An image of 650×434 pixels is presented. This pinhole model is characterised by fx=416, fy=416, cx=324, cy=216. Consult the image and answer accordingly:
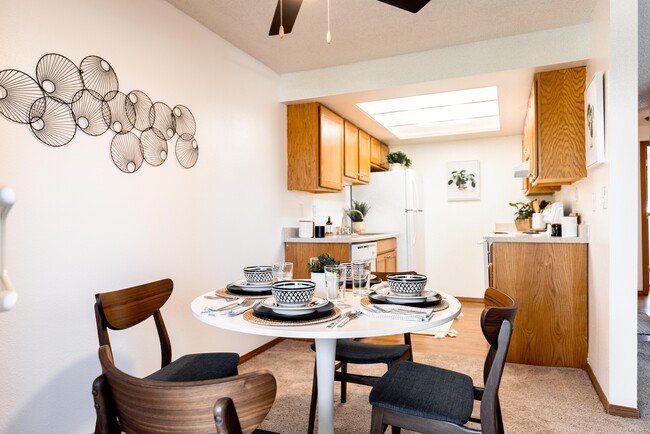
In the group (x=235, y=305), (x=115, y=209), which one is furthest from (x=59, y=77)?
(x=235, y=305)

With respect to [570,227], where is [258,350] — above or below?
below

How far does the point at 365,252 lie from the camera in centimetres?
385

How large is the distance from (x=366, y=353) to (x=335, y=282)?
551mm

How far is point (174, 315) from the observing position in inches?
101

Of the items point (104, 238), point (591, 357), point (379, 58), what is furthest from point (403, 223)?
point (104, 238)

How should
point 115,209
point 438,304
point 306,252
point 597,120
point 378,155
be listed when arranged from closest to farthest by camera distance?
point 438,304
point 115,209
point 597,120
point 306,252
point 378,155

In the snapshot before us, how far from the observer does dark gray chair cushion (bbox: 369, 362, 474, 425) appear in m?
1.32

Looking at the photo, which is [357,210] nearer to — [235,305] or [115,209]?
[115,209]

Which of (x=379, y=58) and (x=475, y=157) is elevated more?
(x=379, y=58)

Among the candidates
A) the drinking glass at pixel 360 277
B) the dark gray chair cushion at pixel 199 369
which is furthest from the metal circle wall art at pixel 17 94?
the drinking glass at pixel 360 277

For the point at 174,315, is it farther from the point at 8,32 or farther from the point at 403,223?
the point at 403,223

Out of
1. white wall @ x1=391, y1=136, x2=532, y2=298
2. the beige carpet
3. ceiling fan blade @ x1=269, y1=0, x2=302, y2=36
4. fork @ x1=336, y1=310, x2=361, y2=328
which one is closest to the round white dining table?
fork @ x1=336, y1=310, x2=361, y2=328

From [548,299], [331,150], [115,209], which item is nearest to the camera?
[115,209]

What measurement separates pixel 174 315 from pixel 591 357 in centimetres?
274
